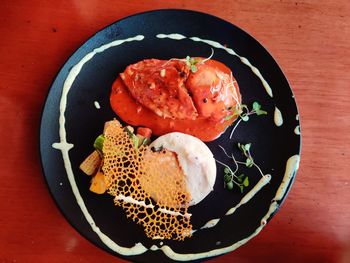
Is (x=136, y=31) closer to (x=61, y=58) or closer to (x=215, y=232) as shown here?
(x=61, y=58)

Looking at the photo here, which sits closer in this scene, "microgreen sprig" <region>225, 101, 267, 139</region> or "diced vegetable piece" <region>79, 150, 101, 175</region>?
"diced vegetable piece" <region>79, 150, 101, 175</region>

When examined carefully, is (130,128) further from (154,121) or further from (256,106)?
(256,106)

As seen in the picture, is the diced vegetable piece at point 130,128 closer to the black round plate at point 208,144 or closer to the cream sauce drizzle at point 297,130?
the black round plate at point 208,144

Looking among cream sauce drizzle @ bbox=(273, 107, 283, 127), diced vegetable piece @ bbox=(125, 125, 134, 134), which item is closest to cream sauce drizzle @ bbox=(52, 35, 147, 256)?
diced vegetable piece @ bbox=(125, 125, 134, 134)

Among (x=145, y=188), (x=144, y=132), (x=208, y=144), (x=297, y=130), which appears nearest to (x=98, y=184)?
(x=145, y=188)

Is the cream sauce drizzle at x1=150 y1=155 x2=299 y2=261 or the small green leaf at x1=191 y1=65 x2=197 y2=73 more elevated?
the small green leaf at x1=191 y1=65 x2=197 y2=73

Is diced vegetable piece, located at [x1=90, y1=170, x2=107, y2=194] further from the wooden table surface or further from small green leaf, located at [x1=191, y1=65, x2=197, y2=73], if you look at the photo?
small green leaf, located at [x1=191, y1=65, x2=197, y2=73]
